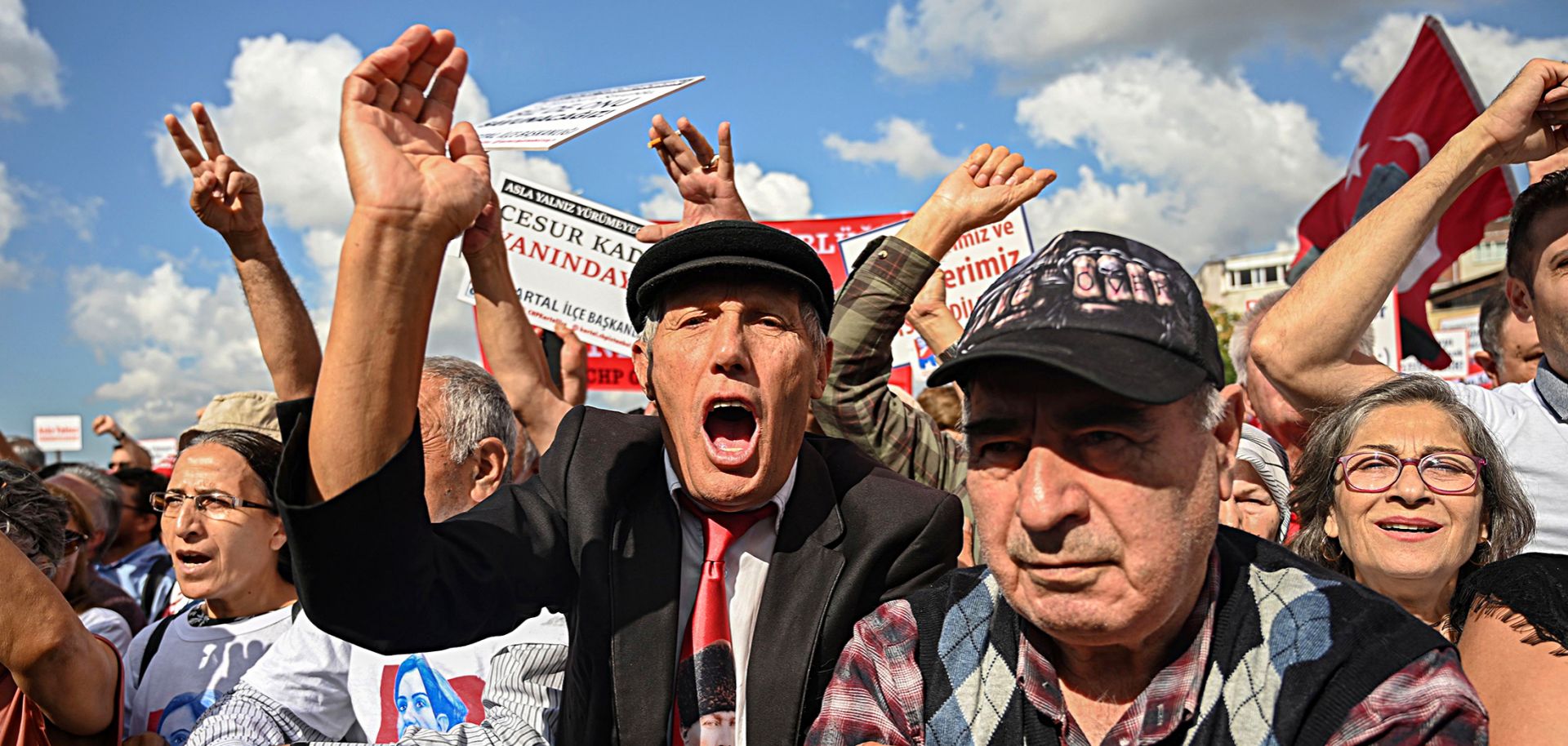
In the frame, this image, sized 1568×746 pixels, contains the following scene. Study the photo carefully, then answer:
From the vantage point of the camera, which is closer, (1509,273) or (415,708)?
(415,708)

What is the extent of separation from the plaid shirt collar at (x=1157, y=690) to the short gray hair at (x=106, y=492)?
605cm

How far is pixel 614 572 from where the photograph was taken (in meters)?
2.33

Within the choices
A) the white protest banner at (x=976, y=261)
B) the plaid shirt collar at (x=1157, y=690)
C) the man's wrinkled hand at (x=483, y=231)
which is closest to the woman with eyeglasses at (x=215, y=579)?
the man's wrinkled hand at (x=483, y=231)

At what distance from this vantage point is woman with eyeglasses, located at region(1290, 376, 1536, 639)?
264 cm

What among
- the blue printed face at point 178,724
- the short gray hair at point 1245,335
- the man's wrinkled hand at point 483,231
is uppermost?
the man's wrinkled hand at point 483,231

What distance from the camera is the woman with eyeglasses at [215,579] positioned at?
355 centimetres

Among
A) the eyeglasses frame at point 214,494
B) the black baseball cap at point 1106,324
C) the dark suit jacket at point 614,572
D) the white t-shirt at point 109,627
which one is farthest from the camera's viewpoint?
the white t-shirt at point 109,627

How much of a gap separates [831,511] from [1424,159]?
5.72 m

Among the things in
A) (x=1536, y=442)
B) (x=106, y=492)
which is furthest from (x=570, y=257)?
(x=1536, y=442)

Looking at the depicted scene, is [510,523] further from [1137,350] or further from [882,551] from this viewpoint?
[1137,350]

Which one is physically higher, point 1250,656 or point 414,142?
point 414,142

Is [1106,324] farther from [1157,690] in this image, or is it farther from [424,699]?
[424,699]

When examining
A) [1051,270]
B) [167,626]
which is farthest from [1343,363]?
[167,626]

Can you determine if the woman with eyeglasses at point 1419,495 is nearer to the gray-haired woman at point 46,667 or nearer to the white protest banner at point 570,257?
the gray-haired woman at point 46,667
